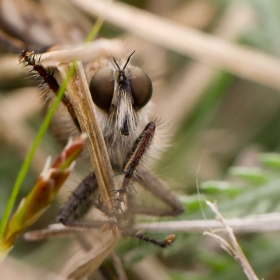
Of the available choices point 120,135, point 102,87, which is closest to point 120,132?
point 120,135

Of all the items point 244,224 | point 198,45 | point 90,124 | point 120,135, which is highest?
Result: point 198,45

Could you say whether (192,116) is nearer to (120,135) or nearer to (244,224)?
Result: (120,135)

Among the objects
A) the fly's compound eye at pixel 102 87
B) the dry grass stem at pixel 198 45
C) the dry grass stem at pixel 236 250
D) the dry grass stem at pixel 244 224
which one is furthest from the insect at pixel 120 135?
the dry grass stem at pixel 198 45

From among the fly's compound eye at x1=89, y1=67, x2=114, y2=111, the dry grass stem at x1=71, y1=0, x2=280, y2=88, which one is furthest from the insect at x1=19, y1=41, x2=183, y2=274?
the dry grass stem at x1=71, y1=0, x2=280, y2=88

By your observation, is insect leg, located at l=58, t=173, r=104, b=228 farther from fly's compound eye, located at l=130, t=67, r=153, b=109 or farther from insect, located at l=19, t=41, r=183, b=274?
fly's compound eye, located at l=130, t=67, r=153, b=109

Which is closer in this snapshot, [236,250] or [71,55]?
[71,55]

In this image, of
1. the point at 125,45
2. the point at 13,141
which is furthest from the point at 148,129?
the point at 13,141

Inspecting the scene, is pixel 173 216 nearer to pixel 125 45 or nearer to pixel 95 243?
pixel 95 243
